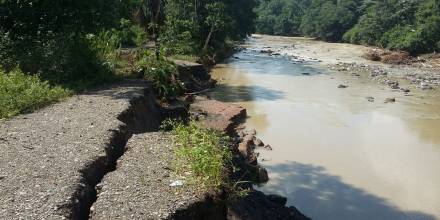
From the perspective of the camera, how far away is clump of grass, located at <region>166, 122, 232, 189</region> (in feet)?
18.0

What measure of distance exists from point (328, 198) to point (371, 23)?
41.0m

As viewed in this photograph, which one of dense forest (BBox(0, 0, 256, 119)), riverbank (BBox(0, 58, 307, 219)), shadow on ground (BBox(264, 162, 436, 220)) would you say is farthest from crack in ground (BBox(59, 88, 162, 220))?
shadow on ground (BBox(264, 162, 436, 220))

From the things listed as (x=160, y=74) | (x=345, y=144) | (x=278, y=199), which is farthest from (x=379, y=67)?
(x=278, y=199)

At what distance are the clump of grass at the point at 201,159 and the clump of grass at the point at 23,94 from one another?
10.3 ft

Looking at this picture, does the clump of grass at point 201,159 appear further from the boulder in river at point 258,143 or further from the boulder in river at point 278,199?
the boulder in river at point 258,143

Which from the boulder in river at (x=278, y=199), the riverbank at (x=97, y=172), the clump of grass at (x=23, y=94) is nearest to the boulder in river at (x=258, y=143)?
the riverbank at (x=97, y=172)

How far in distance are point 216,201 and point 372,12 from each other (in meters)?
48.5

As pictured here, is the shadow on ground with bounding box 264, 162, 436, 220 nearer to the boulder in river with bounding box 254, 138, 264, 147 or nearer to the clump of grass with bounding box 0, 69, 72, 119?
the boulder in river with bounding box 254, 138, 264, 147

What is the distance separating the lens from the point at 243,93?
20266mm

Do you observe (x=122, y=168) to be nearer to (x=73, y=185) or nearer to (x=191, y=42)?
(x=73, y=185)

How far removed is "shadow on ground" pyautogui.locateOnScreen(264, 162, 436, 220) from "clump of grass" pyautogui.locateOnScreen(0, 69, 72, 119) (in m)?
4.58

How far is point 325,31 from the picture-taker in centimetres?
5766

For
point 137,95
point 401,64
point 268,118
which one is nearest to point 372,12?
point 401,64

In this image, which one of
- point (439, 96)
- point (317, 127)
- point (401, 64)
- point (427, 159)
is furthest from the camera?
point (401, 64)
